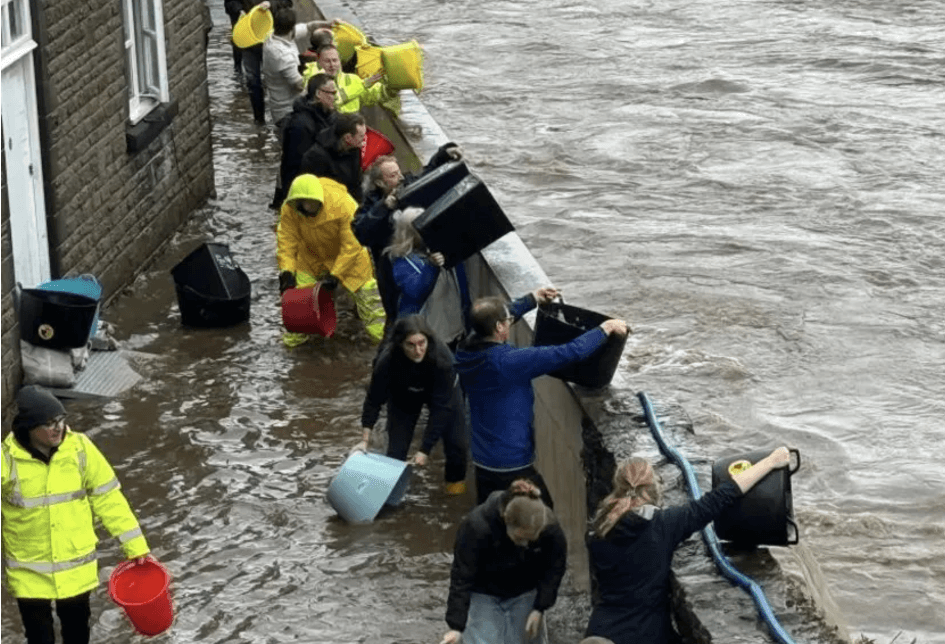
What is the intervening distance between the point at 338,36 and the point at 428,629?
9.75m

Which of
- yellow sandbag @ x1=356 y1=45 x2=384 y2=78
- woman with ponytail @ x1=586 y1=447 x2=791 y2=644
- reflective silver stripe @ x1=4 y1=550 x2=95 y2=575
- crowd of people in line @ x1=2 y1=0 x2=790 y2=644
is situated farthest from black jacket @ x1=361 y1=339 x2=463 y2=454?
yellow sandbag @ x1=356 y1=45 x2=384 y2=78

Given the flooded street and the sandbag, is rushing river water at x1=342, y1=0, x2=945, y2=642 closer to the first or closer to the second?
the flooded street

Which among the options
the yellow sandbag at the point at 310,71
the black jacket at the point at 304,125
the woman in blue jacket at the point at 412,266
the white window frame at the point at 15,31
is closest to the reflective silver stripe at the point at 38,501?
the woman in blue jacket at the point at 412,266

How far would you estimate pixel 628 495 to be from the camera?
7.97 m

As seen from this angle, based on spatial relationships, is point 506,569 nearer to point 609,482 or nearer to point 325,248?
point 609,482

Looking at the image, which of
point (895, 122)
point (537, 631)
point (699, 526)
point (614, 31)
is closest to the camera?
point (699, 526)

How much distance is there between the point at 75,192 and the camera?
13.4 metres

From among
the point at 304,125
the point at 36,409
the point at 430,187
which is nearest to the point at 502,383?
the point at 36,409

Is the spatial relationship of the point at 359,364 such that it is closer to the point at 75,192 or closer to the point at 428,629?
the point at 75,192

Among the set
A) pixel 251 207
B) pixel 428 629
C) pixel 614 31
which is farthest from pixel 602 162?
pixel 428 629

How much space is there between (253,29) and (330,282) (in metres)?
7.25

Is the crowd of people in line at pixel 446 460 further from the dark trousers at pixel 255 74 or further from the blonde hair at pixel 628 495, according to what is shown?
the dark trousers at pixel 255 74

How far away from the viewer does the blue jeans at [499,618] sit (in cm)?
877

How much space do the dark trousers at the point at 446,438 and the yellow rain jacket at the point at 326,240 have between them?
2325 millimetres
